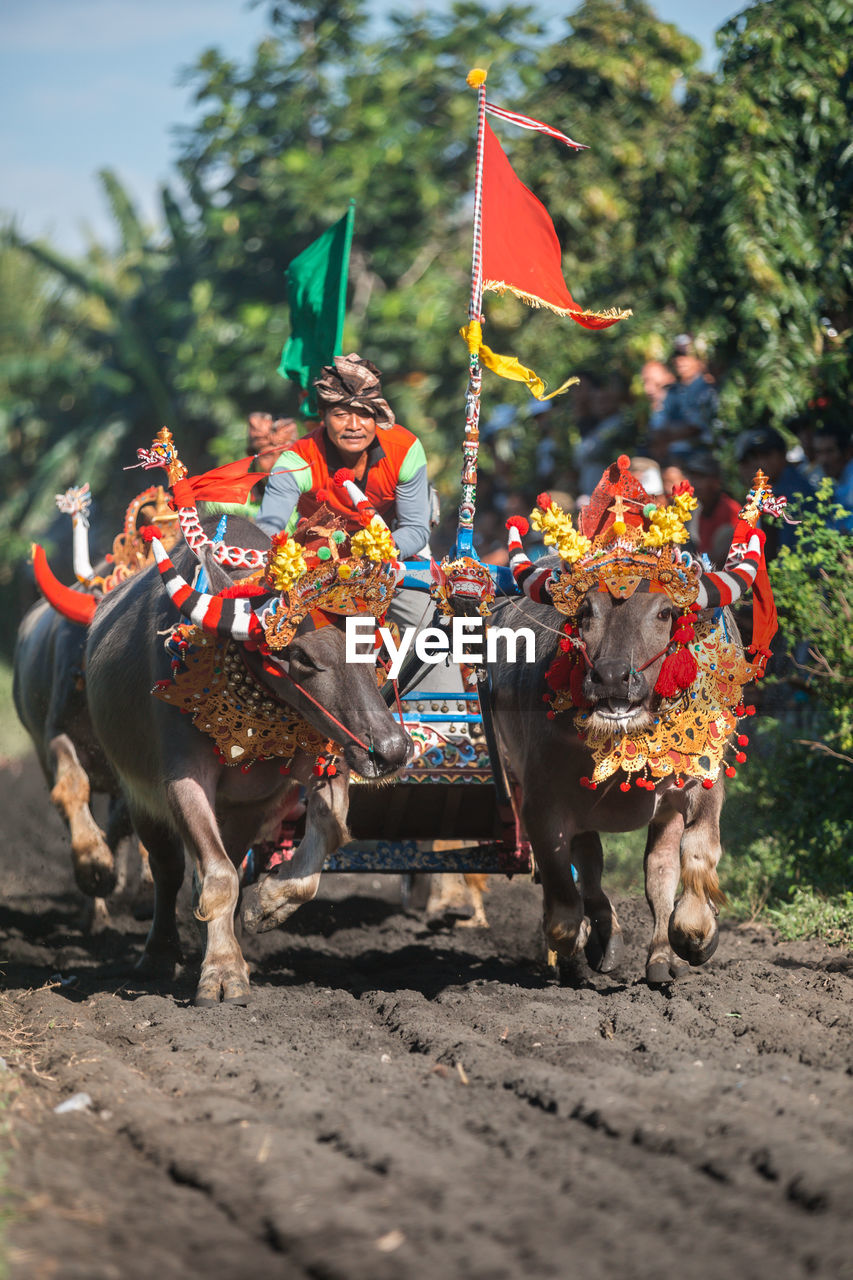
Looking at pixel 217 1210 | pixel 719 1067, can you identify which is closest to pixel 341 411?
pixel 719 1067

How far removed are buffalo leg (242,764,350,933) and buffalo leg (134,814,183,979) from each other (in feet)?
3.61

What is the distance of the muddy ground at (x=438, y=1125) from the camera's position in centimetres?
304

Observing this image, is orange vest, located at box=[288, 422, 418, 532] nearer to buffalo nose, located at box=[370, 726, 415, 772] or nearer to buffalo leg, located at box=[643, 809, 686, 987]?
buffalo nose, located at box=[370, 726, 415, 772]

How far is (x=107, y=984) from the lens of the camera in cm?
631

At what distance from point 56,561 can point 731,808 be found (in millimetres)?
15065

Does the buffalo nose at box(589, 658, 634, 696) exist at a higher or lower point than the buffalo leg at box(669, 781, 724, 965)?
higher

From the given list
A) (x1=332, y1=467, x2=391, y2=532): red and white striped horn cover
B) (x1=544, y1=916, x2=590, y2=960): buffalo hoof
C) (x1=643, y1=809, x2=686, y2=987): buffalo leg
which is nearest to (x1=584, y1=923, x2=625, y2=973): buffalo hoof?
(x1=643, y1=809, x2=686, y2=987): buffalo leg

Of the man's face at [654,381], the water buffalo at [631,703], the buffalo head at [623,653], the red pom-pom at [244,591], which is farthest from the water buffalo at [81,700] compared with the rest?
the man's face at [654,381]

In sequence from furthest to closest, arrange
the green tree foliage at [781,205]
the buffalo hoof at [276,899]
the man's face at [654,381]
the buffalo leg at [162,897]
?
the man's face at [654,381] < the green tree foliage at [781,205] < the buffalo leg at [162,897] < the buffalo hoof at [276,899]

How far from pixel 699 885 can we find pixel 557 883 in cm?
55

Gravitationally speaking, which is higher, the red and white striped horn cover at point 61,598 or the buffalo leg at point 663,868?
the red and white striped horn cover at point 61,598

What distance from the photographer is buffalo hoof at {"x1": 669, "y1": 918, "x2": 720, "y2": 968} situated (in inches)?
218
